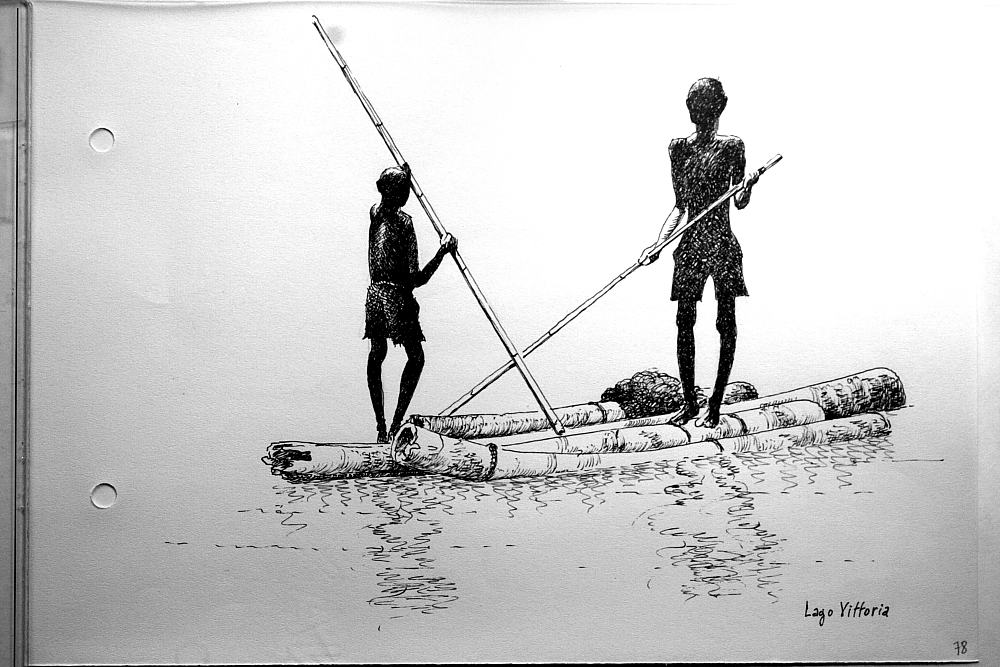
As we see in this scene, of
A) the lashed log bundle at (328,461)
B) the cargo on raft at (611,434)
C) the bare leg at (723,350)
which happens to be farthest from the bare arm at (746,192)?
the lashed log bundle at (328,461)

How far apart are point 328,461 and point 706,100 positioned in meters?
1.24

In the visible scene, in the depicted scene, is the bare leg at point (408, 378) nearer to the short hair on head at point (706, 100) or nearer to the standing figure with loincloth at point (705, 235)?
the standing figure with loincloth at point (705, 235)

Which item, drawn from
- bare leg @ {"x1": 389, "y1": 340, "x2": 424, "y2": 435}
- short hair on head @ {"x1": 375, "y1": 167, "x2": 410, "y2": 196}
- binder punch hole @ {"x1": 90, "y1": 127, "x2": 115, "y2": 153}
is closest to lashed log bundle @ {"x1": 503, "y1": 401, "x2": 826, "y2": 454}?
bare leg @ {"x1": 389, "y1": 340, "x2": 424, "y2": 435}

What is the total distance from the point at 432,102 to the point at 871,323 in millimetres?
1175

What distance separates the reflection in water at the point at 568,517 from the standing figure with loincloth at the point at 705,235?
6.8 inches

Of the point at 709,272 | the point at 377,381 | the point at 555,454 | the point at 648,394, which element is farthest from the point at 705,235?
the point at 377,381

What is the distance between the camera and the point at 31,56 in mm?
2059

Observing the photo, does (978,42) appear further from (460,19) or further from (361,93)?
(361,93)

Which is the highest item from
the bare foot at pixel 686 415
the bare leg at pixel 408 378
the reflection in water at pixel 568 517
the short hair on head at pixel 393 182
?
the short hair on head at pixel 393 182

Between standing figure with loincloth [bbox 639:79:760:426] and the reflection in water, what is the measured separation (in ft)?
0.57

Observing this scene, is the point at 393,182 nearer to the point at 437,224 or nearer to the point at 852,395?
the point at 437,224

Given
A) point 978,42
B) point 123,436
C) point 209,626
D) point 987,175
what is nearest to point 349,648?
point 209,626

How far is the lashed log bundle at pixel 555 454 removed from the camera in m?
2.05

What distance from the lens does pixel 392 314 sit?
205 centimetres
